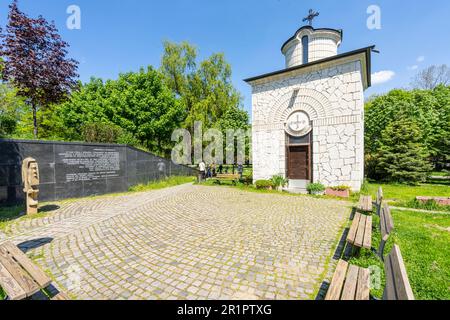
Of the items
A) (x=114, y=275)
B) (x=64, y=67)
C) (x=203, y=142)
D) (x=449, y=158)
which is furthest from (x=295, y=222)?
(x=449, y=158)

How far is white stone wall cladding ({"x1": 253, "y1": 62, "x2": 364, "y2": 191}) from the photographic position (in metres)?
9.91

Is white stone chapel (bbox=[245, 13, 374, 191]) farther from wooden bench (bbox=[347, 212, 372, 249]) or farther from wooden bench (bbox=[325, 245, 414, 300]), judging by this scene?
wooden bench (bbox=[325, 245, 414, 300])

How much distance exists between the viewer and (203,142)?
21.4 meters

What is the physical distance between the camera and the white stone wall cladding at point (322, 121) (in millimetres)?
9914

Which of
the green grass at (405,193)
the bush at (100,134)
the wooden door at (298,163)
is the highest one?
the bush at (100,134)

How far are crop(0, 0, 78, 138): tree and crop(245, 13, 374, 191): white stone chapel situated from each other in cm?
1128

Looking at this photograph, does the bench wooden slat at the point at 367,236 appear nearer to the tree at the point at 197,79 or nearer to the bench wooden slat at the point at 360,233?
the bench wooden slat at the point at 360,233

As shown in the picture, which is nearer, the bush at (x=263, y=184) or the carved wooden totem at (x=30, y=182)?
the carved wooden totem at (x=30, y=182)

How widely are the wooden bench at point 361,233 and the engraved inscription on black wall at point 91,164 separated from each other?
35.8ft

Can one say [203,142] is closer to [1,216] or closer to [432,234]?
[1,216]

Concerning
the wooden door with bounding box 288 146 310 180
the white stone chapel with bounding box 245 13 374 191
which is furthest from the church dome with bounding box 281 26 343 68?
the wooden door with bounding box 288 146 310 180

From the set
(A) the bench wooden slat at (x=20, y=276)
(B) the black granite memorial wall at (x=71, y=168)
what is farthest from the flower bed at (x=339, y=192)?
(B) the black granite memorial wall at (x=71, y=168)

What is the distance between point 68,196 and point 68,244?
19.0 feet
